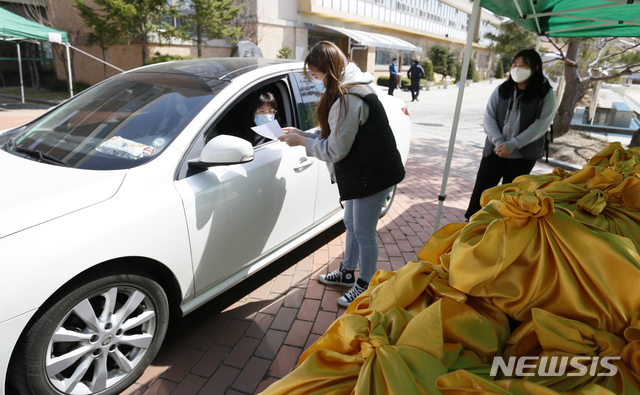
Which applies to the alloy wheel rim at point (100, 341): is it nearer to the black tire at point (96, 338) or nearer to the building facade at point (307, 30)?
the black tire at point (96, 338)

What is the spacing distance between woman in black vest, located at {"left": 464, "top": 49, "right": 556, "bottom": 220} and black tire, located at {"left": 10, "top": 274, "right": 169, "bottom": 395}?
304 cm

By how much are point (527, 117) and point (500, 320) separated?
112 inches

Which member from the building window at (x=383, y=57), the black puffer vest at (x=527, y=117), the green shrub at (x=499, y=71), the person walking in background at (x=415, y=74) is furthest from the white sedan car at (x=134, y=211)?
the green shrub at (x=499, y=71)

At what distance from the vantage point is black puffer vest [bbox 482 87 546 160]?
3.44m

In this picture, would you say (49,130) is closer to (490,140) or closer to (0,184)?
(0,184)

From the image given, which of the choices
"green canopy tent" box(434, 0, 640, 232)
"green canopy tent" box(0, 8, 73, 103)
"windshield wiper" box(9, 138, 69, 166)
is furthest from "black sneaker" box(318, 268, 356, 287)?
"green canopy tent" box(0, 8, 73, 103)

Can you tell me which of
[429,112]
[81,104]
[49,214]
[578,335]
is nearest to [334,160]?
[49,214]

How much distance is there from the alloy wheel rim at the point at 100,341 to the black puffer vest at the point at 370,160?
1.35 m

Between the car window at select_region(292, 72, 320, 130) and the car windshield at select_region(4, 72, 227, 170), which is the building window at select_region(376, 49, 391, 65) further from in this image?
the car windshield at select_region(4, 72, 227, 170)

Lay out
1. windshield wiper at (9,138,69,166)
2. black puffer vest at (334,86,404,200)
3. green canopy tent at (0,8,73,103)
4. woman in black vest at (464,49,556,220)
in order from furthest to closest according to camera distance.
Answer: green canopy tent at (0,8,73,103) < woman in black vest at (464,49,556,220) < black puffer vest at (334,86,404,200) < windshield wiper at (9,138,69,166)

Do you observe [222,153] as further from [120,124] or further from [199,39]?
[199,39]

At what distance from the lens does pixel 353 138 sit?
2408 mm

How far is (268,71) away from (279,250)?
50.9 inches

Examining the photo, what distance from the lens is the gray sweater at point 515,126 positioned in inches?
134
